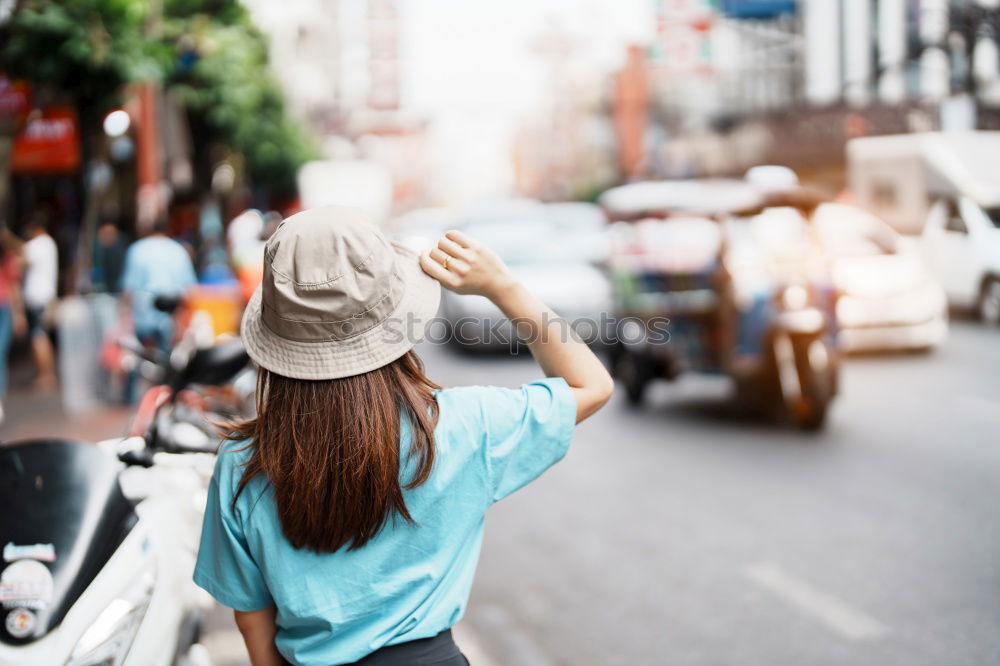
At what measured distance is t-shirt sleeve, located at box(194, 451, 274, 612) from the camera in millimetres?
1812

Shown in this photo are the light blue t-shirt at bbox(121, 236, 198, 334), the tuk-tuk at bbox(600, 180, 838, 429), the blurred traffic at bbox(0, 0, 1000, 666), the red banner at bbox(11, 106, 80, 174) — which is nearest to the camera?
the blurred traffic at bbox(0, 0, 1000, 666)

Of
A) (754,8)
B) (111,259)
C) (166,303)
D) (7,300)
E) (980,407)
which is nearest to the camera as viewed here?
(166,303)

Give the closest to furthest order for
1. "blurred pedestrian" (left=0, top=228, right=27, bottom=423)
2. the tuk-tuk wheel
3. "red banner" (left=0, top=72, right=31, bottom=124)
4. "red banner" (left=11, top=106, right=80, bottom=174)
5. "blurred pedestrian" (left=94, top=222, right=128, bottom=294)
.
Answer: the tuk-tuk wheel, "blurred pedestrian" (left=0, top=228, right=27, bottom=423), "red banner" (left=0, top=72, right=31, bottom=124), "red banner" (left=11, top=106, right=80, bottom=174), "blurred pedestrian" (left=94, top=222, right=128, bottom=294)

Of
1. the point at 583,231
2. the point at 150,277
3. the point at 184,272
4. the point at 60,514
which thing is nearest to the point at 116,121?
the point at 184,272

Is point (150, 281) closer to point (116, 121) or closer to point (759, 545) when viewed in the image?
point (116, 121)

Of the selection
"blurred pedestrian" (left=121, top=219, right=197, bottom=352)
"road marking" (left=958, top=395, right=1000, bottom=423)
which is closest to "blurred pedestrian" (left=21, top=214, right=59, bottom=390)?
"blurred pedestrian" (left=121, top=219, right=197, bottom=352)

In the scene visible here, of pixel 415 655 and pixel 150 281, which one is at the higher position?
pixel 150 281

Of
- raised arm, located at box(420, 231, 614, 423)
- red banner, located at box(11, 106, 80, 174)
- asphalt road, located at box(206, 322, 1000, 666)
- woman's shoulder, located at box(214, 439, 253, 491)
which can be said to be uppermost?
red banner, located at box(11, 106, 80, 174)

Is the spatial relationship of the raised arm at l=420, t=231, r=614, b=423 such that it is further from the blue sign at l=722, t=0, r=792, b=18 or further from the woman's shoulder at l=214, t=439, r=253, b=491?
the blue sign at l=722, t=0, r=792, b=18

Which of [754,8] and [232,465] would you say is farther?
[754,8]

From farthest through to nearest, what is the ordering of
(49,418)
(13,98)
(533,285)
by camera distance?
(533,285) → (13,98) → (49,418)

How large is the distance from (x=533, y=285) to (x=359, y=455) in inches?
459

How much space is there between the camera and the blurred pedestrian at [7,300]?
429 inches

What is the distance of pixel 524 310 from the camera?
1.91 metres
